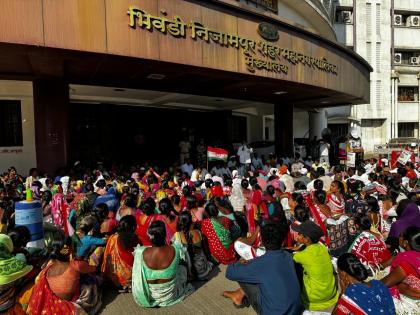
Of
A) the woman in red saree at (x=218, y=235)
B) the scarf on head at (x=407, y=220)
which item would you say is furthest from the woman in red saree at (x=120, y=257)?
the scarf on head at (x=407, y=220)

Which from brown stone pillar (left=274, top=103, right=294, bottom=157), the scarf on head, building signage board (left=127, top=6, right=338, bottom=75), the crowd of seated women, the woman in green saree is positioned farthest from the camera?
brown stone pillar (left=274, top=103, right=294, bottom=157)

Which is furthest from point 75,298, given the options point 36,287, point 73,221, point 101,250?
point 73,221

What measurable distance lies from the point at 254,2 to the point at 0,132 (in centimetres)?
1073

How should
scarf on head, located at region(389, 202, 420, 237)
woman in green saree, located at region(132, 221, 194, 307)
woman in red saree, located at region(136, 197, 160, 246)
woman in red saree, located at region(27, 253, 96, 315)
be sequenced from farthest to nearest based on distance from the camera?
woman in red saree, located at region(136, 197, 160, 246) → scarf on head, located at region(389, 202, 420, 237) → woman in green saree, located at region(132, 221, 194, 307) → woman in red saree, located at region(27, 253, 96, 315)

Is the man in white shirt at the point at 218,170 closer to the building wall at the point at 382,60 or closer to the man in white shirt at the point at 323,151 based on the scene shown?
the man in white shirt at the point at 323,151

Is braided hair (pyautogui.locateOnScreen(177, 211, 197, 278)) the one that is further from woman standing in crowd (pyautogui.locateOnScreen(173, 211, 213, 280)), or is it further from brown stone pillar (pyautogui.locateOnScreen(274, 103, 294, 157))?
brown stone pillar (pyautogui.locateOnScreen(274, 103, 294, 157))

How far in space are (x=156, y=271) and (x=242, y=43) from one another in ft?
24.3

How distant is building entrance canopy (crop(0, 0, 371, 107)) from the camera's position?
6605mm

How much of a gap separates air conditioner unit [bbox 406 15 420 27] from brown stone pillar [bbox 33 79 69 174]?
1266 inches

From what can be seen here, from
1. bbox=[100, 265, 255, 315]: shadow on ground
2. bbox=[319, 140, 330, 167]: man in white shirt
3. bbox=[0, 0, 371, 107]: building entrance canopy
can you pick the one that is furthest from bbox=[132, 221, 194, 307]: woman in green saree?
bbox=[319, 140, 330, 167]: man in white shirt

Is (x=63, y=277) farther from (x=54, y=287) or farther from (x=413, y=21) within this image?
(x=413, y=21)

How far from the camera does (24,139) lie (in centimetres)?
1216

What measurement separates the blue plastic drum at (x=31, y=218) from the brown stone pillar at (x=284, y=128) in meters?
13.9

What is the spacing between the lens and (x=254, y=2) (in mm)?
13281
